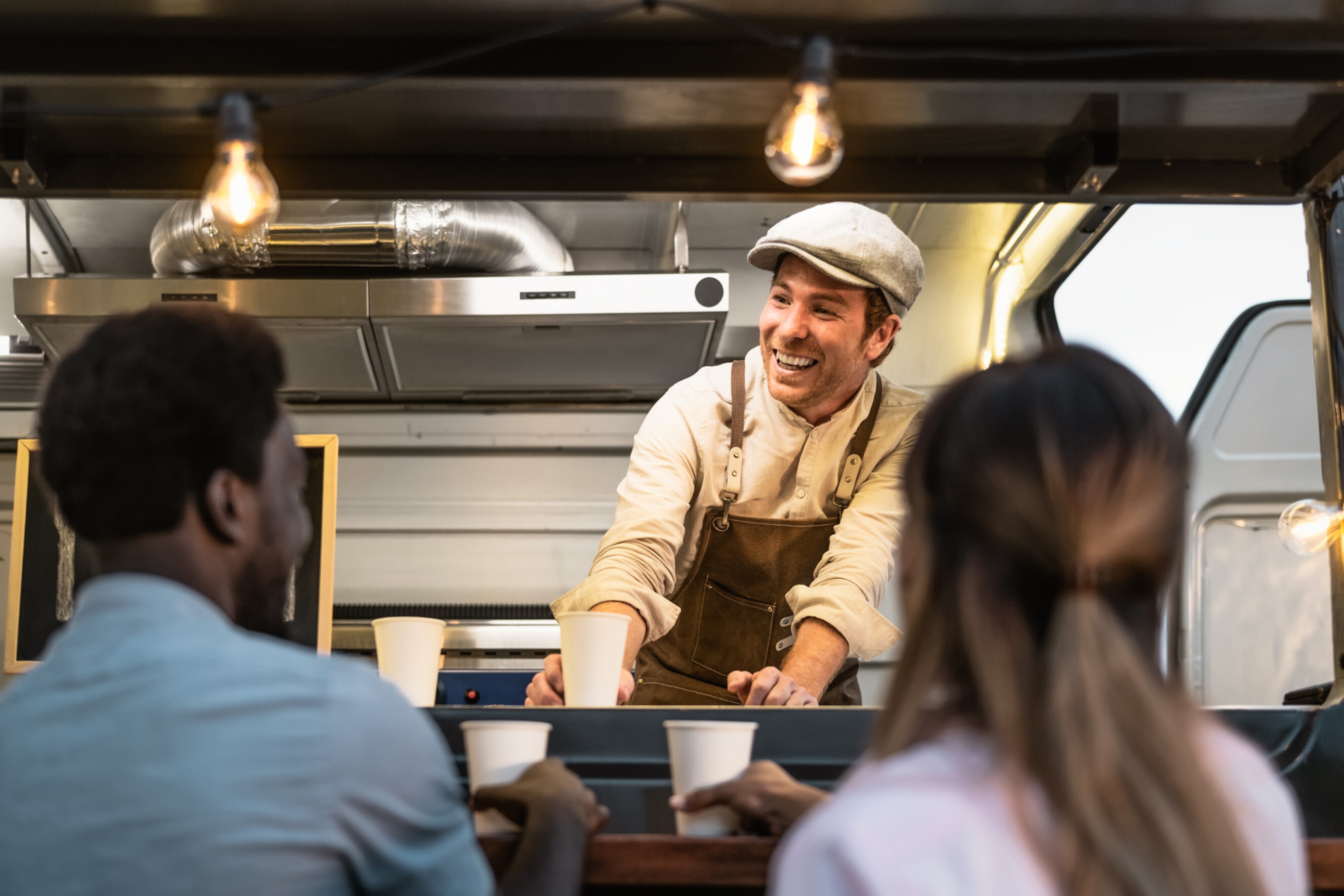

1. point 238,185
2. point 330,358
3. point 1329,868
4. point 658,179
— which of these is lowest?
point 1329,868

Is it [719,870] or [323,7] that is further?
[323,7]

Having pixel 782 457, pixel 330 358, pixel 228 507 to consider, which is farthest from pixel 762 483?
pixel 330 358

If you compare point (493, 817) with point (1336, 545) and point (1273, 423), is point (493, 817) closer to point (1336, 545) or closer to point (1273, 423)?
point (1336, 545)

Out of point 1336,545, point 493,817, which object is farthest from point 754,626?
point 493,817

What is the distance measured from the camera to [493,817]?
4.13 ft

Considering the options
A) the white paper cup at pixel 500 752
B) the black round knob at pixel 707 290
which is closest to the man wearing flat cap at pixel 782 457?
the white paper cup at pixel 500 752

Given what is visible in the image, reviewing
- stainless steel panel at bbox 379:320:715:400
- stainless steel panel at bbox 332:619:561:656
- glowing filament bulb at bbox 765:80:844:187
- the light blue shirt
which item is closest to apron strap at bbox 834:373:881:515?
glowing filament bulb at bbox 765:80:844:187

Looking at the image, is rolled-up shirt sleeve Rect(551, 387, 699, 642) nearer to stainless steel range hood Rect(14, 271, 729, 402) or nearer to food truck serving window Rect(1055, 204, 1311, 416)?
stainless steel range hood Rect(14, 271, 729, 402)

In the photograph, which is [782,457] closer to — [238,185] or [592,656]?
[592,656]

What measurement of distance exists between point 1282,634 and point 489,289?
9.07ft

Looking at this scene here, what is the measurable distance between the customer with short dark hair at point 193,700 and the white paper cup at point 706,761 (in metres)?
0.32

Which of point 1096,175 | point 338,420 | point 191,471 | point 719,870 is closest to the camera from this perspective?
point 191,471

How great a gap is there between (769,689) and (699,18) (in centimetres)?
89

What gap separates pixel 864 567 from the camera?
215 centimetres
